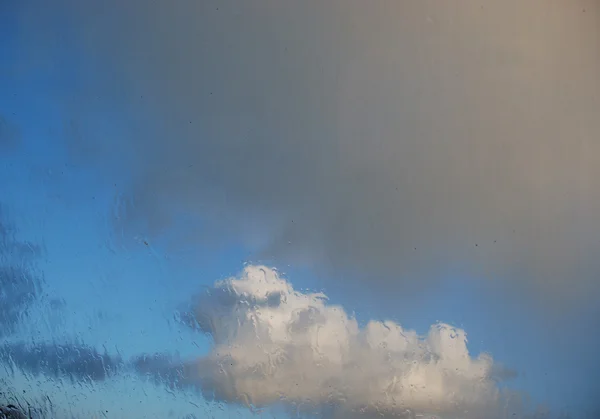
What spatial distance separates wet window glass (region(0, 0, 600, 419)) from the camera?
1879 mm

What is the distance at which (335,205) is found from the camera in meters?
2.00

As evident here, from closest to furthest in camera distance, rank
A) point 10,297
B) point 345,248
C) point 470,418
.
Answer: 1. point 470,418
2. point 345,248
3. point 10,297

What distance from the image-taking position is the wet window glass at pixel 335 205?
1.88m

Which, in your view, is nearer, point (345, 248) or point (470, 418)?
point (470, 418)

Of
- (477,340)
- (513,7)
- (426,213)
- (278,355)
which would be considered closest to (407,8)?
(513,7)

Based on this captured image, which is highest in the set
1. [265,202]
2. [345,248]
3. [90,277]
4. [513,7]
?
[513,7]

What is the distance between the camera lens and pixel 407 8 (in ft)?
6.40

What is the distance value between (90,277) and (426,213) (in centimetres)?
164

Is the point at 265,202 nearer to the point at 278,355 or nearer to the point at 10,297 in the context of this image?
the point at 278,355

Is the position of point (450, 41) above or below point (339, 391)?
above

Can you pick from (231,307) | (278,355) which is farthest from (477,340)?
(231,307)

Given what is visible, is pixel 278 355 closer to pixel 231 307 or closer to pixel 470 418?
pixel 231 307

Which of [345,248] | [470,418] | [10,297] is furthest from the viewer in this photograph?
[10,297]

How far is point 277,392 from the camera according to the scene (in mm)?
1912
